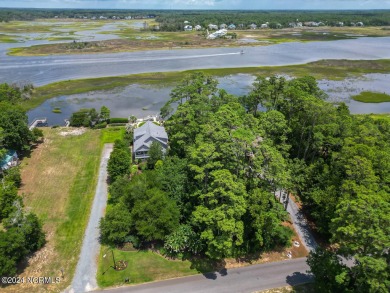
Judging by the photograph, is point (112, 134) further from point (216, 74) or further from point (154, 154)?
point (216, 74)

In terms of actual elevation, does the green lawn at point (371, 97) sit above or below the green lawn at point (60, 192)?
above

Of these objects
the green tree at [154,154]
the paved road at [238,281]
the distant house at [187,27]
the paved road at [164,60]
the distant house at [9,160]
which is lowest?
the paved road at [238,281]

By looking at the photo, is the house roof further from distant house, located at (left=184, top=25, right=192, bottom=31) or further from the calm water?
distant house, located at (left=184, top=25, right=192, bottom=31)

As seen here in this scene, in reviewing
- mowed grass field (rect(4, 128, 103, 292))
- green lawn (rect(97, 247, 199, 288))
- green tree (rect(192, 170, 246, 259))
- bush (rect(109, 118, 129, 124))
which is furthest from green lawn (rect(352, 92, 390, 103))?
green lawn (rect(97, 247, 199, 288))

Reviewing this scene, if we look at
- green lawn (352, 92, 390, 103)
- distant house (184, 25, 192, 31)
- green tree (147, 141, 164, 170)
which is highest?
distant house (184, 25, 192, 31)

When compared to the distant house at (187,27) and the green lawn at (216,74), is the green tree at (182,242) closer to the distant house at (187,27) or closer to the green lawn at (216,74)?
the green lawn at (216,74)

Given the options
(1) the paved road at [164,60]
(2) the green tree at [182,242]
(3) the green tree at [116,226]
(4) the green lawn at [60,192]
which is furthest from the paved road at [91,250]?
(1) the paved road at [164,60]

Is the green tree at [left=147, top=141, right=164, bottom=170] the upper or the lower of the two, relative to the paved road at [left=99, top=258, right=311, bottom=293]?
upper
